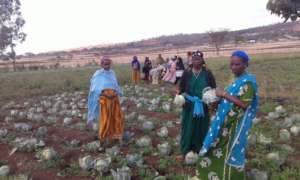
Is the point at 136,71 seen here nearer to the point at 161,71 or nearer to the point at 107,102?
the point at 161,71

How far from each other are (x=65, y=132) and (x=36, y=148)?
134 centimetres

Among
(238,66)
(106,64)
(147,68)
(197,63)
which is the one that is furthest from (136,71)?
(238,66)

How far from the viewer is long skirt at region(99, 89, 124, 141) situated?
689cm

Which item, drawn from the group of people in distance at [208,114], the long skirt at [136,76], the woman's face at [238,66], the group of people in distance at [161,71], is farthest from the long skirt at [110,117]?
the long skirt at [136,76]

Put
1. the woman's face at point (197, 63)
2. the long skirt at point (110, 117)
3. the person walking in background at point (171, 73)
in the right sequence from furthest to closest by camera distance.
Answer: the person walking in background at point (171, 73) < the long skirt at point (110, 117) < the woman's face at point (197, 63)

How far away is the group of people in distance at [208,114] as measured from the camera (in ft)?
13.0

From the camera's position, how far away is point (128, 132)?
7.66 meters

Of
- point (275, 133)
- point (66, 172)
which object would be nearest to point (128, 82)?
point (275, 133)

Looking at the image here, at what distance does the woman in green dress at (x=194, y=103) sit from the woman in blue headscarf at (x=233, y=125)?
1427 millimetres

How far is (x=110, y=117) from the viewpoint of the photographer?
694 cm

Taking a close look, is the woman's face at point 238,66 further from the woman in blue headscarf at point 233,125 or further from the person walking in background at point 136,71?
the person walking in background at point 136,71

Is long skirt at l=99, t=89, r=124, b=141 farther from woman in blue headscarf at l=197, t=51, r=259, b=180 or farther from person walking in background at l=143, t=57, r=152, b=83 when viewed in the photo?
person walking in background at l=143, t=57, r=152, b=83

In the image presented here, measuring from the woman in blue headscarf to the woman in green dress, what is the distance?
4.68ft

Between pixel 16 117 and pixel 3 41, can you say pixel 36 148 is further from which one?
pixel 3 41
